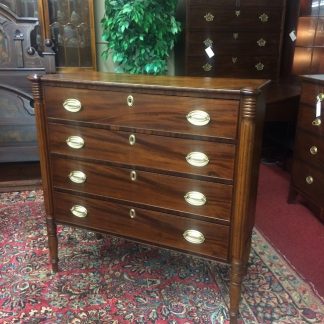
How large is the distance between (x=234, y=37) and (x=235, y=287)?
8.22 feet

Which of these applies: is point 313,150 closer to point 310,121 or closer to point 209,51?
point 310,121

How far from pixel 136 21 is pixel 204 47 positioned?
0.71m

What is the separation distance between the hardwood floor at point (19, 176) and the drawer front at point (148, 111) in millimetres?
1409

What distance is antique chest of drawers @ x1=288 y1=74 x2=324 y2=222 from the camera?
217cm

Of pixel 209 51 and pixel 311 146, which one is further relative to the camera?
pixel 209 51

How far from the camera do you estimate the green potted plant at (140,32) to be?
2.89 metres

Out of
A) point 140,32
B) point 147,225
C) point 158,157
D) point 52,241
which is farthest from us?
point 140,32

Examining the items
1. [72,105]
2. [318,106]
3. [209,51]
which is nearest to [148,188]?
[72,105]

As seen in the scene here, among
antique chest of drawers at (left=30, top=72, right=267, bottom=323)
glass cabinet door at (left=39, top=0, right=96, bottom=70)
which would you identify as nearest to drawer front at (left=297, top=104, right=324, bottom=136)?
antique chest of drawers at (left=30, top=72, right=267, bottom=323)

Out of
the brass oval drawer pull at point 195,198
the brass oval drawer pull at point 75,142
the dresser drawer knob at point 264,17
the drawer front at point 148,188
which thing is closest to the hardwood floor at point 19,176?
the drawer front at point 148,188

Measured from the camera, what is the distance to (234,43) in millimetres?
3307

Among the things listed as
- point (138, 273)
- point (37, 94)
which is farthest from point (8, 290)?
point (37, 94)

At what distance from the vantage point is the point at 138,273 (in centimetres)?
179

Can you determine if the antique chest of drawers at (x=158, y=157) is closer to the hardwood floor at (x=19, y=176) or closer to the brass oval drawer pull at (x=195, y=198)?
the brass oval drawer pull at (x=195, y=198)
